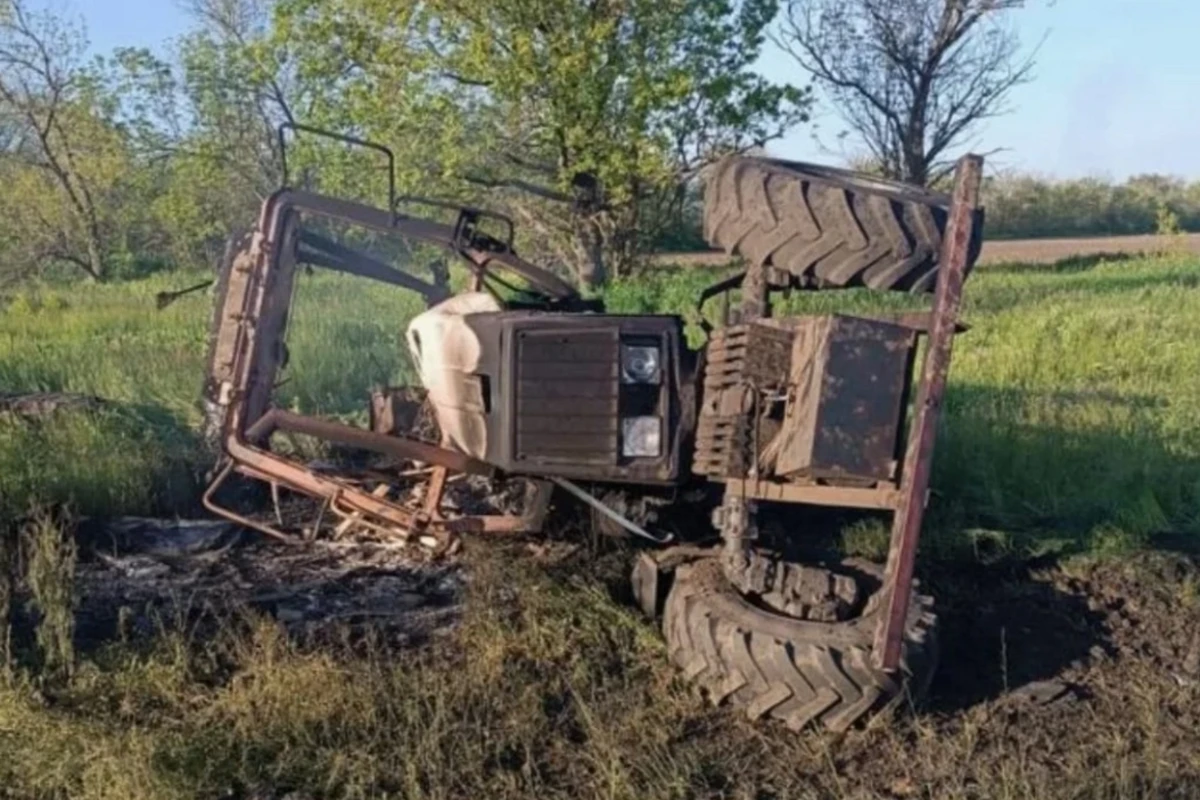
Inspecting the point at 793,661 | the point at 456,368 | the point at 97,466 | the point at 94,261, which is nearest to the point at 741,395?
the point at 793,661

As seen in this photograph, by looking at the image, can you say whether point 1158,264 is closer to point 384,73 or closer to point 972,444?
point 384,73

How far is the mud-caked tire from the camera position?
4.27 meters

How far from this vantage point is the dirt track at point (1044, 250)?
27750 millimetres

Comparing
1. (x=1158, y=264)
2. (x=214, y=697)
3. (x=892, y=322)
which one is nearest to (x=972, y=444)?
(x=892, y=322)

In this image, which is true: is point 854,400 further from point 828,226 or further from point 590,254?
point 590,254

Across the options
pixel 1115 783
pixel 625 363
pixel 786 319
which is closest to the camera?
pixel 1115 783

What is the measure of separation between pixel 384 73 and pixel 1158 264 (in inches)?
553

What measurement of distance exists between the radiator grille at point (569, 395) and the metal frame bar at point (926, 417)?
132 centimetres

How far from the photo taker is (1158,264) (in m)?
24.7

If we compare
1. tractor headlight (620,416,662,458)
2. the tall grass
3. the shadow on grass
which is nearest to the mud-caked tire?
tractor headlight (620,416,662,458)

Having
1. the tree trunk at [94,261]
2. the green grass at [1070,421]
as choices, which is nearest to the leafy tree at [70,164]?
the tree trunk at [94,261]

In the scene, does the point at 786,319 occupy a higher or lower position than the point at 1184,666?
higher

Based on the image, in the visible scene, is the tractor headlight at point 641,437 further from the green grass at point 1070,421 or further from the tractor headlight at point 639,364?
the green grass at point 1070,421

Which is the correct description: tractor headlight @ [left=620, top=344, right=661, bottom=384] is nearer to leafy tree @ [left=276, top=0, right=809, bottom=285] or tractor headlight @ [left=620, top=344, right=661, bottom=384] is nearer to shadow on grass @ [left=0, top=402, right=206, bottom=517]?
shadow on grass @ [left=0, top=402, right=206, bottom=517]
